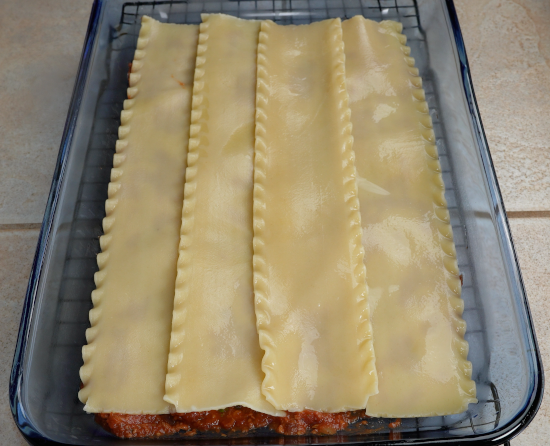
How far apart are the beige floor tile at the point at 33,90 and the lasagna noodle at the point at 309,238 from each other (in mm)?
532

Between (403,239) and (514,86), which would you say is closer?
(403,239)

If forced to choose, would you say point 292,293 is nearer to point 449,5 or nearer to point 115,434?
point 115,434

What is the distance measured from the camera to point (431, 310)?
0.88m

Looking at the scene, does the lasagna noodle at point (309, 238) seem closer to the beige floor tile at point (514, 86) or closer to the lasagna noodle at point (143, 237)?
the lasagna noodle at point (143, 237)

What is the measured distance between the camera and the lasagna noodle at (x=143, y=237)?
2.73ft

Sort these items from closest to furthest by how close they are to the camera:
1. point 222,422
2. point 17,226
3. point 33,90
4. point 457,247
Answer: point 222,422 < point 457,247 < point 17,226 < point 33,90

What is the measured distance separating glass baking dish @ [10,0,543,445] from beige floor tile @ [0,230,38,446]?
189mm

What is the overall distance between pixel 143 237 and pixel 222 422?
35 centimetres

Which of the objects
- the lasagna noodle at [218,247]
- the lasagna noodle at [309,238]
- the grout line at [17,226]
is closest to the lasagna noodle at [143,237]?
the lasagna noodle at [218,247]

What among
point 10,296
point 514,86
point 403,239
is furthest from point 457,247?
point 10,296

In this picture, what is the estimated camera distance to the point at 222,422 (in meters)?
0.84

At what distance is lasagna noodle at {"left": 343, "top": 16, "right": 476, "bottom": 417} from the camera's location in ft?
2.71

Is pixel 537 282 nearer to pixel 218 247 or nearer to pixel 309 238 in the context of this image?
pixel 309 238

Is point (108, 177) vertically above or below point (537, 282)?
above
